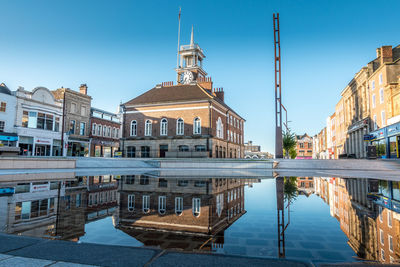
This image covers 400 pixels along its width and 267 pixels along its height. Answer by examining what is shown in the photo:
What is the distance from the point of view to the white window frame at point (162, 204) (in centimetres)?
529

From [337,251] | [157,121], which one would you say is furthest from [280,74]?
[337,251]

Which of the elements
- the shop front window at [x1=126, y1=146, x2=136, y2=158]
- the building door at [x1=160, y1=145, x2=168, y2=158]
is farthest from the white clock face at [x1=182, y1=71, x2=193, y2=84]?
the shop front window at [x1=126, y1=146, x2=136, y2=158]

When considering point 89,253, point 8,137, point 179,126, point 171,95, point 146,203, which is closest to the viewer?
point 89,253

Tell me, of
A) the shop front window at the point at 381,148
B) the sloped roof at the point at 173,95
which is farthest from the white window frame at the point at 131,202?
the shop front window at the point at 381,148

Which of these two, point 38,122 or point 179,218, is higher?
point 38,122

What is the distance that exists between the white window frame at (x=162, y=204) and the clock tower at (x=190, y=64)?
46.0 meters

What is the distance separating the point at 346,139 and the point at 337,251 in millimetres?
56053

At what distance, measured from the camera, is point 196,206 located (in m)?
5.82

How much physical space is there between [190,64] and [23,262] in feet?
178

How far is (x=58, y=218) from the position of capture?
15.1ft

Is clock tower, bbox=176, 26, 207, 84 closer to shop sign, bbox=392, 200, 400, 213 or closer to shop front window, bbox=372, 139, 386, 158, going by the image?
shop front window, bbox=372, 139, 386, 158

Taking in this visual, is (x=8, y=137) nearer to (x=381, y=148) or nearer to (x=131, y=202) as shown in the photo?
(x=131, y=202)

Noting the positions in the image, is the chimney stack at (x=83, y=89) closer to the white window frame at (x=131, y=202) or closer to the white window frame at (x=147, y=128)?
the white window frame at (x=147, y=128)

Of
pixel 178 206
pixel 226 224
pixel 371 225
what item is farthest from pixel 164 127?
pixel 371 225
